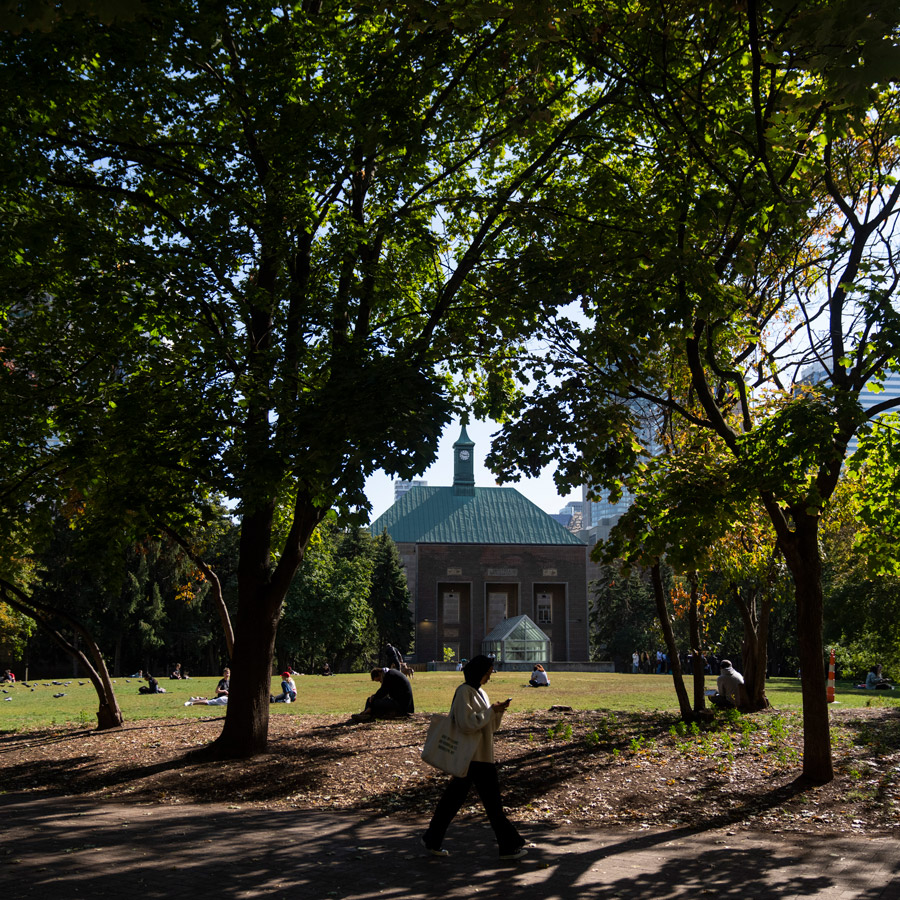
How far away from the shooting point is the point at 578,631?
77.1 m

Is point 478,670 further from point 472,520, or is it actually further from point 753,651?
point 472,520

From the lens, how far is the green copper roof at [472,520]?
260 feet

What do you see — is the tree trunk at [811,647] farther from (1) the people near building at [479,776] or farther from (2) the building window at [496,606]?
(2) the building window at [496,606]

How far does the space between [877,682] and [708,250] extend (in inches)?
1027

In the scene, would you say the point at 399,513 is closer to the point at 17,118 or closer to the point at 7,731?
the point at 7,731

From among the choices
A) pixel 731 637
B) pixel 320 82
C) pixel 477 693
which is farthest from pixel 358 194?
pixel 731 637

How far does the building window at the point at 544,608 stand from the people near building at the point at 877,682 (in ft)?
160

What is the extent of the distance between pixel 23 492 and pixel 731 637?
63.8m

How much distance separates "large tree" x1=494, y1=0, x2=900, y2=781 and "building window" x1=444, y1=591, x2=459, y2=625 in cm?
6889

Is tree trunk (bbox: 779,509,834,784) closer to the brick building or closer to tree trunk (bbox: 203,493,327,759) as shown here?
tree trunk (bbox: 203,493,327,759)

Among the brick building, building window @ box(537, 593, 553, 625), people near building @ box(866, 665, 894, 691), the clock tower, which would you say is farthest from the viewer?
the clock tower

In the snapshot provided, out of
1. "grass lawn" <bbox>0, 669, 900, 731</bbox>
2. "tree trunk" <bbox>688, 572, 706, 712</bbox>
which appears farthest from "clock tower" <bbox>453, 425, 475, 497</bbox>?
"tree trunk" <bbox>688, 572, 706, 712</bbox>

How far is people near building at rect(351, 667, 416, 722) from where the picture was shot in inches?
617

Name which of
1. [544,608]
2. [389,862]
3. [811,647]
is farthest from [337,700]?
[544,608]
